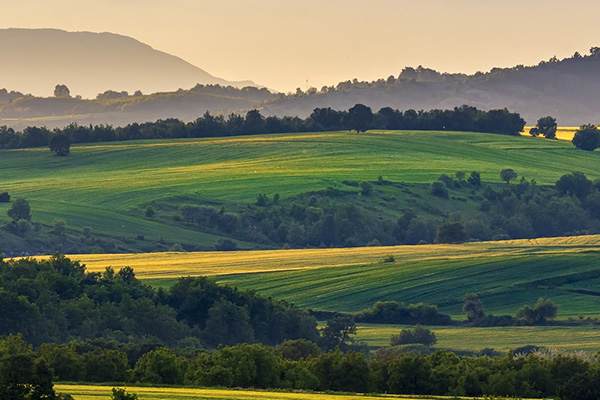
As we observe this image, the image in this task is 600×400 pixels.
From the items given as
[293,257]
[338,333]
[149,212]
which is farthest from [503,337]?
[149,212]

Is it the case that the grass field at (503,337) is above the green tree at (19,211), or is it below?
below

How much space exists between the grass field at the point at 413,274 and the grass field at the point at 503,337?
7.06 metres

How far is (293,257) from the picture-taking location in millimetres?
127938

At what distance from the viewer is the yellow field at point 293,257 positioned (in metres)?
116

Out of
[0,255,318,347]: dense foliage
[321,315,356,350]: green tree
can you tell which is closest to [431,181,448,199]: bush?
[0,255,318,347]: dense foliage

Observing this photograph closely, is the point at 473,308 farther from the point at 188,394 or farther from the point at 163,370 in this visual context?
the point at 188,394

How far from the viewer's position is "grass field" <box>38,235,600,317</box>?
104 meters

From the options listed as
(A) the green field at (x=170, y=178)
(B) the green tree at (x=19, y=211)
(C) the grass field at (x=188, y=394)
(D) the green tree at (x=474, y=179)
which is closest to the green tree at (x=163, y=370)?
(C) the grass field at (x=188, y=394)

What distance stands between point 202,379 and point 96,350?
1386cm

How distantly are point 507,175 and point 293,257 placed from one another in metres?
65.7

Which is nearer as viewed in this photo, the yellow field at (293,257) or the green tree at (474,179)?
the yellow field at (293,257)

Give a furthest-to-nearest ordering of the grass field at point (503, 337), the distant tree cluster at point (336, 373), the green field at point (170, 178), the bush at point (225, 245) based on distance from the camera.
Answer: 1. the green field at point (170, 178)
2. the bush at point (225, 245)
3. the grass field at point (503, 337)
4. the distant tree cluster at point (336, 373)

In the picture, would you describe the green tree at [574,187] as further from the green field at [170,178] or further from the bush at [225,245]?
the bush at [225,245]

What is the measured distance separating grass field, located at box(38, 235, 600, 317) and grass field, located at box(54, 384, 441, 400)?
202 ft
